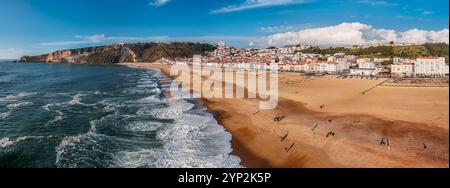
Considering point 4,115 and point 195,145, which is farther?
point 4,115

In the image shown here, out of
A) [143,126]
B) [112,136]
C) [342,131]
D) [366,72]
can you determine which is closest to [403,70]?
[366,72]

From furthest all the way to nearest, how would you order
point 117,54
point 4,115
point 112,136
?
point 117,54 < point 4,115 < point 112,136

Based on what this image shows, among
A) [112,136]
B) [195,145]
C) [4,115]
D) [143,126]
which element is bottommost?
[195,145]

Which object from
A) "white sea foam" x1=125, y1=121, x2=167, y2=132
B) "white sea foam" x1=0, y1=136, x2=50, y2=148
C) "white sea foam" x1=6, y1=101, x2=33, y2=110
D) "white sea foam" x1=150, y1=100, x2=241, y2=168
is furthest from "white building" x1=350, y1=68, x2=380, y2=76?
"white sea foam" x1=0, y1=136, x2=50, y2=148

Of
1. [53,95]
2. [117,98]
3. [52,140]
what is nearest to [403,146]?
[52,140]

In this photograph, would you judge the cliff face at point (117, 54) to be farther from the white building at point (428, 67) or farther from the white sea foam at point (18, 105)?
the white sea foam at point (18, 105)

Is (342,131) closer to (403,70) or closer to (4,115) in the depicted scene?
(4,115)
